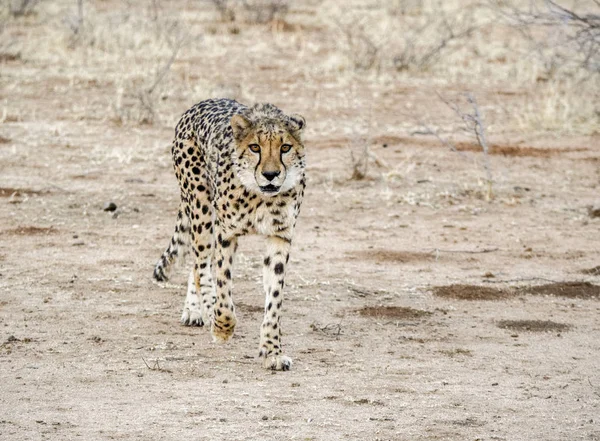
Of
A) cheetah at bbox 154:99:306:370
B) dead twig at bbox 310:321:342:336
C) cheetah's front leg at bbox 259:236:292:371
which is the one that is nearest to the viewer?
cheetah at bbox 154:99:306:370

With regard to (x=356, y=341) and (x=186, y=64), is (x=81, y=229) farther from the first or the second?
(x=186, y=64)

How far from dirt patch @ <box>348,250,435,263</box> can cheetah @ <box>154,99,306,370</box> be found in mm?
2024

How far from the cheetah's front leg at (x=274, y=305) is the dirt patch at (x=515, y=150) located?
6727mm

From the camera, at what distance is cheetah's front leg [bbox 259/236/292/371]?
18.4ft

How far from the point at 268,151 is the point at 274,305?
30.9 inches

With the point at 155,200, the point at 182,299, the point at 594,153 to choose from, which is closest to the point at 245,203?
the point at 182,299

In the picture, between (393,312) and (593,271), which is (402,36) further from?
(393,312)

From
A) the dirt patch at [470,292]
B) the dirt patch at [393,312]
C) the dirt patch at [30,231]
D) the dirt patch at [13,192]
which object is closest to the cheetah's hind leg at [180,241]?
the dirt patch at [393,312]

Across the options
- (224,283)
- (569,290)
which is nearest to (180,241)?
(224,283)

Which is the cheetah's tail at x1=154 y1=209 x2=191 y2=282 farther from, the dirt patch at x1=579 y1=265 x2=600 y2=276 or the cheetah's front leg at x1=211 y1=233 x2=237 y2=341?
the dirt patch at x1=579 y1=265 x2=600 y2=276

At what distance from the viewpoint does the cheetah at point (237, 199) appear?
549 cm

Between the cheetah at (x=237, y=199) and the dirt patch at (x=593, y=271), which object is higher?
the cheetah at (x=237, y=199)

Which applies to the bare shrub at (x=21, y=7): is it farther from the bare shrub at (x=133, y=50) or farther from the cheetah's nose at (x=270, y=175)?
the cheetah's nose at (x=270, y=175)

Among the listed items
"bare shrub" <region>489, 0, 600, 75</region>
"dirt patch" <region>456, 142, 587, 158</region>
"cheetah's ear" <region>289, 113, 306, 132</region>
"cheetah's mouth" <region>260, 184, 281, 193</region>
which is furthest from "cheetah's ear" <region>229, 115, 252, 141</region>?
"dirt patch" <region>456, 142, 587, 158</region>
